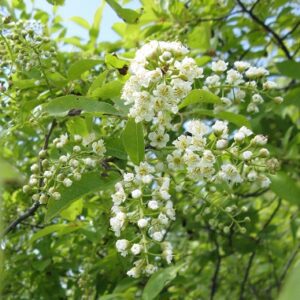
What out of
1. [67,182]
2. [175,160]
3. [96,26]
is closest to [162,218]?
[175,160]

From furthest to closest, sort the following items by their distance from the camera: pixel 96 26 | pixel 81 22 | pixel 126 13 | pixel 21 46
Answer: pixel 81 22 < pixel 96 26 < pixel 21 46 < pixel 126 13

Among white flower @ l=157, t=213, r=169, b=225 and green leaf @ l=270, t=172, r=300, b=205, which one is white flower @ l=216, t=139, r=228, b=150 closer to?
white flower @ l=157, t=213, r=169, b=225

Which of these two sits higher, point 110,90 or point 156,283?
point 110,90

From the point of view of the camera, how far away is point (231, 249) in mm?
3186

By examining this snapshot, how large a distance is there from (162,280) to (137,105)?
645 mm

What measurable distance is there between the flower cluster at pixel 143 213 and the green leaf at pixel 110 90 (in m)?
0.28

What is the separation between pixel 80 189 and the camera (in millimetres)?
1633

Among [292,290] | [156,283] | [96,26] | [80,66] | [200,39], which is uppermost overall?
[96,26]

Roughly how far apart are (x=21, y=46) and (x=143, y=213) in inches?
37.3

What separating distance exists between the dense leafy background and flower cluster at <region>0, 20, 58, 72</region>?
Answer: 4 cm

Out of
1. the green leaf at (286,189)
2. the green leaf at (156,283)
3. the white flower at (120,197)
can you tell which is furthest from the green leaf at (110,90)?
the green leaf at (286,189)

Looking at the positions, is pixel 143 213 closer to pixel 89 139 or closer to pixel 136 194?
pixel 136 194

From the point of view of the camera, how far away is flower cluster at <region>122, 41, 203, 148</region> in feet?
4.78

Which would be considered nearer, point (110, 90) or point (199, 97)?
point (199, 97)
